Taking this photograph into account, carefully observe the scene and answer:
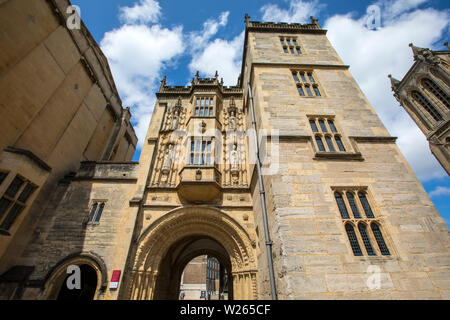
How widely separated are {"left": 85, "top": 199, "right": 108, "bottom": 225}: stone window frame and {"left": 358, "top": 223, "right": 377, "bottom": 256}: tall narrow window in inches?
395

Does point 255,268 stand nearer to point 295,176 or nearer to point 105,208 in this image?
point 295,176

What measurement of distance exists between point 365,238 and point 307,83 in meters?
7.07

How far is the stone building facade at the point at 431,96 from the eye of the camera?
2408 centimetres

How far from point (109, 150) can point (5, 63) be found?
22.4ft

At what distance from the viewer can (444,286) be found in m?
4.24

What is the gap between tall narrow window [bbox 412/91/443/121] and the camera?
2567 centimetres

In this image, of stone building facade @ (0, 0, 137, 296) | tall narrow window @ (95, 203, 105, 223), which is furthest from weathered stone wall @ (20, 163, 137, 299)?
stone building facade @ (0, 0, 137, 296)

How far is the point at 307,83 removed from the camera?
895cm

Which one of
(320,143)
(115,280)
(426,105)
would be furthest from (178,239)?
(426,105)

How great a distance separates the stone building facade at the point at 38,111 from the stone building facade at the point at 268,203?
2.31 feet

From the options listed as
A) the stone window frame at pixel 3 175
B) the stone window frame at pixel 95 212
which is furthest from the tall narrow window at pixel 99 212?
the stone window frame at pixel 3 175

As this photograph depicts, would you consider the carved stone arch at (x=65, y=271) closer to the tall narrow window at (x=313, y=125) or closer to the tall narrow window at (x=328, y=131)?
the tall narrow window at (x=328, y=131)
